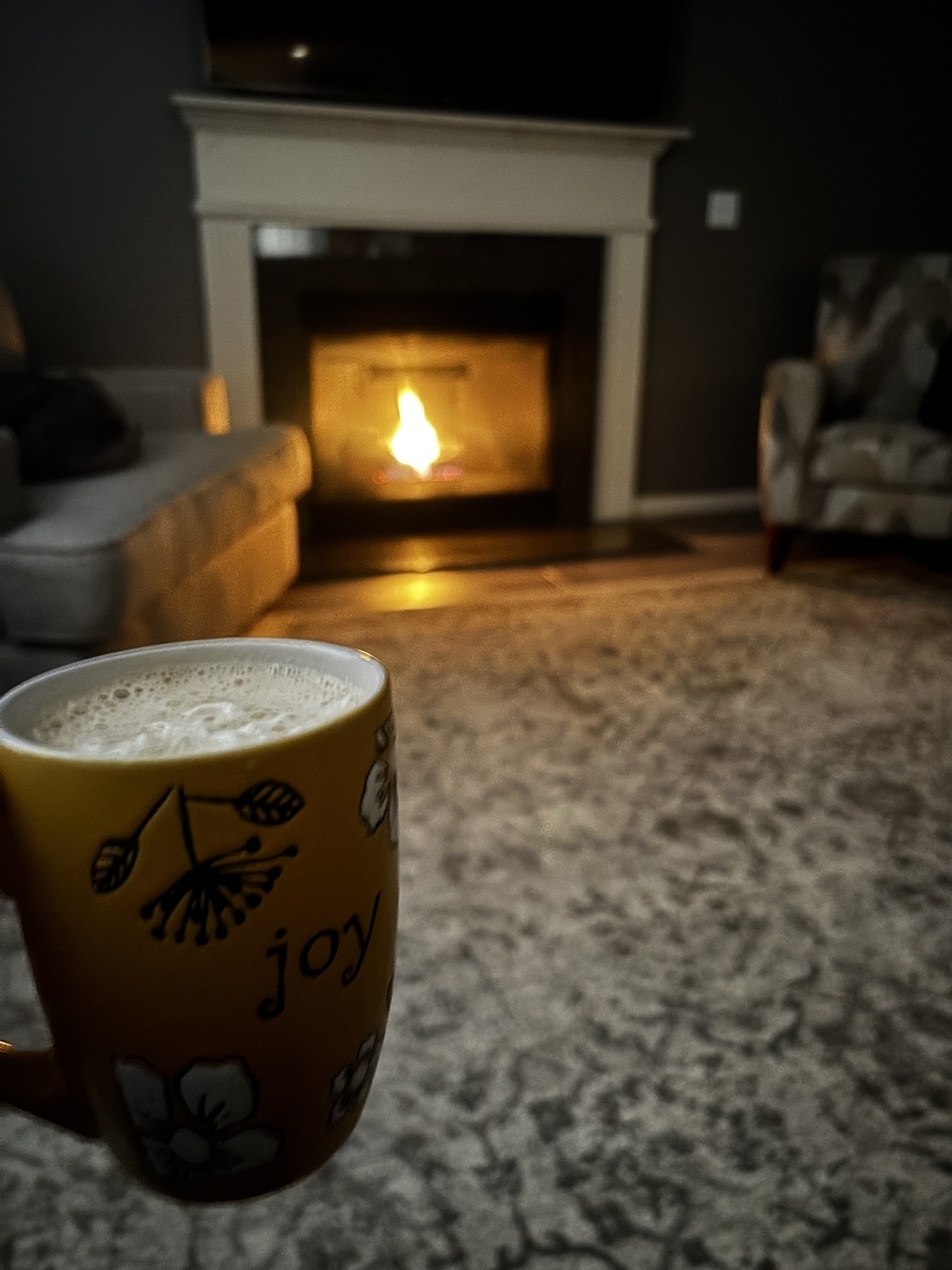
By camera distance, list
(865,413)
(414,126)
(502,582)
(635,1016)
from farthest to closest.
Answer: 1. (865,413)
2. (414,126)
3. (502,582)
4. (635,1016)

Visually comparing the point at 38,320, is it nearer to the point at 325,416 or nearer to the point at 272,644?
the point at 325,416

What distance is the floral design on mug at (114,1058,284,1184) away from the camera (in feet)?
0.92

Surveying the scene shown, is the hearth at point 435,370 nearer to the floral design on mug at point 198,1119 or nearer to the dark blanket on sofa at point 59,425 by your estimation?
the dark blanket on sofa at point 59,425

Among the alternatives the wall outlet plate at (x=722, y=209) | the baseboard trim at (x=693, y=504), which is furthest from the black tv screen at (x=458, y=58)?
the baseboard trim at (x=693, y=504)

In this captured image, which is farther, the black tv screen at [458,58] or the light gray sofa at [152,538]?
the black tv screen at [458,58]

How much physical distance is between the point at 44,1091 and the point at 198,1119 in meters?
0.07

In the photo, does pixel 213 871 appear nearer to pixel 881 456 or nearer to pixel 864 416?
pixel 881 456

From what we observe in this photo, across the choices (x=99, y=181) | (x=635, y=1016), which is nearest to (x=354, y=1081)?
(x=635, y=1016)

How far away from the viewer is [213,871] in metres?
0.26

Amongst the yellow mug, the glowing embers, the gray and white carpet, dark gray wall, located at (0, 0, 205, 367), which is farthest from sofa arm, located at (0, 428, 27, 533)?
the glowing embers

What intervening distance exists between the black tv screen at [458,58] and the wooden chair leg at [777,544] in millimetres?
1301

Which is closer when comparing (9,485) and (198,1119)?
(198,1119)

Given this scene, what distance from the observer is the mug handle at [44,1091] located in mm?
315

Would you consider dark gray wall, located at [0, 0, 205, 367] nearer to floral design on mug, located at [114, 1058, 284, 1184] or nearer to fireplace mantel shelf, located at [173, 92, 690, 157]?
fireplace mantel shelf, located at [173, 92, 690, 157]
